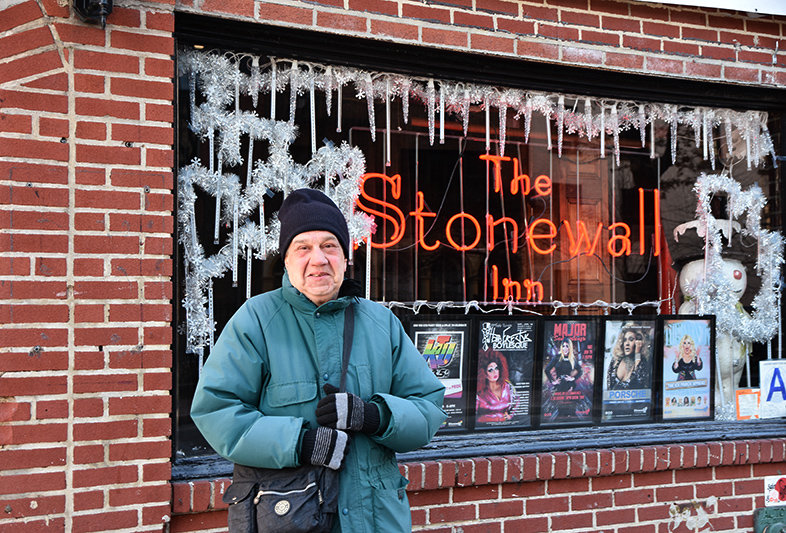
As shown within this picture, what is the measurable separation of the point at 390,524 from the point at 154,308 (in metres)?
1.54

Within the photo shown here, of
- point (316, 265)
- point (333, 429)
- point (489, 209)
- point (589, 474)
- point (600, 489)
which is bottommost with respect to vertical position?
point (600, 489)

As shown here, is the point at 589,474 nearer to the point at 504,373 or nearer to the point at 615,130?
the point at 504,373

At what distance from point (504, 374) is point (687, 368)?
4.24 ft

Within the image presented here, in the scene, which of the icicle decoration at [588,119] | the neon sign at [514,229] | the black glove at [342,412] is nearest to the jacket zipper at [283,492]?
the black glove at [342,412]

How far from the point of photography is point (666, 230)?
4.36m

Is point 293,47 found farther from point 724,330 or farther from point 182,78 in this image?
point 724,330

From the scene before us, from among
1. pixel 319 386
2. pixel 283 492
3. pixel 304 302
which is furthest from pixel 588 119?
pixel 283 492

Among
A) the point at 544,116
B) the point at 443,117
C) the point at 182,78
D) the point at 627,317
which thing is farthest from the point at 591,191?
the point at 182,78

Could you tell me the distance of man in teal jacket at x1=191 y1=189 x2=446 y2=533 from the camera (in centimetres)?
202

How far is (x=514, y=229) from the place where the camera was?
13.4 feet

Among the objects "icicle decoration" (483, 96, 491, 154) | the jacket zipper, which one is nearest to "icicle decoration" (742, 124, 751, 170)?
"icicle decoration" (483, 96, 491, 154)

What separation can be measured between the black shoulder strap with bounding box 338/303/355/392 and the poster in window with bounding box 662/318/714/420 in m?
2.73

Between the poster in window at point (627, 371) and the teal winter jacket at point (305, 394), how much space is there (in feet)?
7.03

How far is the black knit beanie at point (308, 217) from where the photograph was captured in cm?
224
